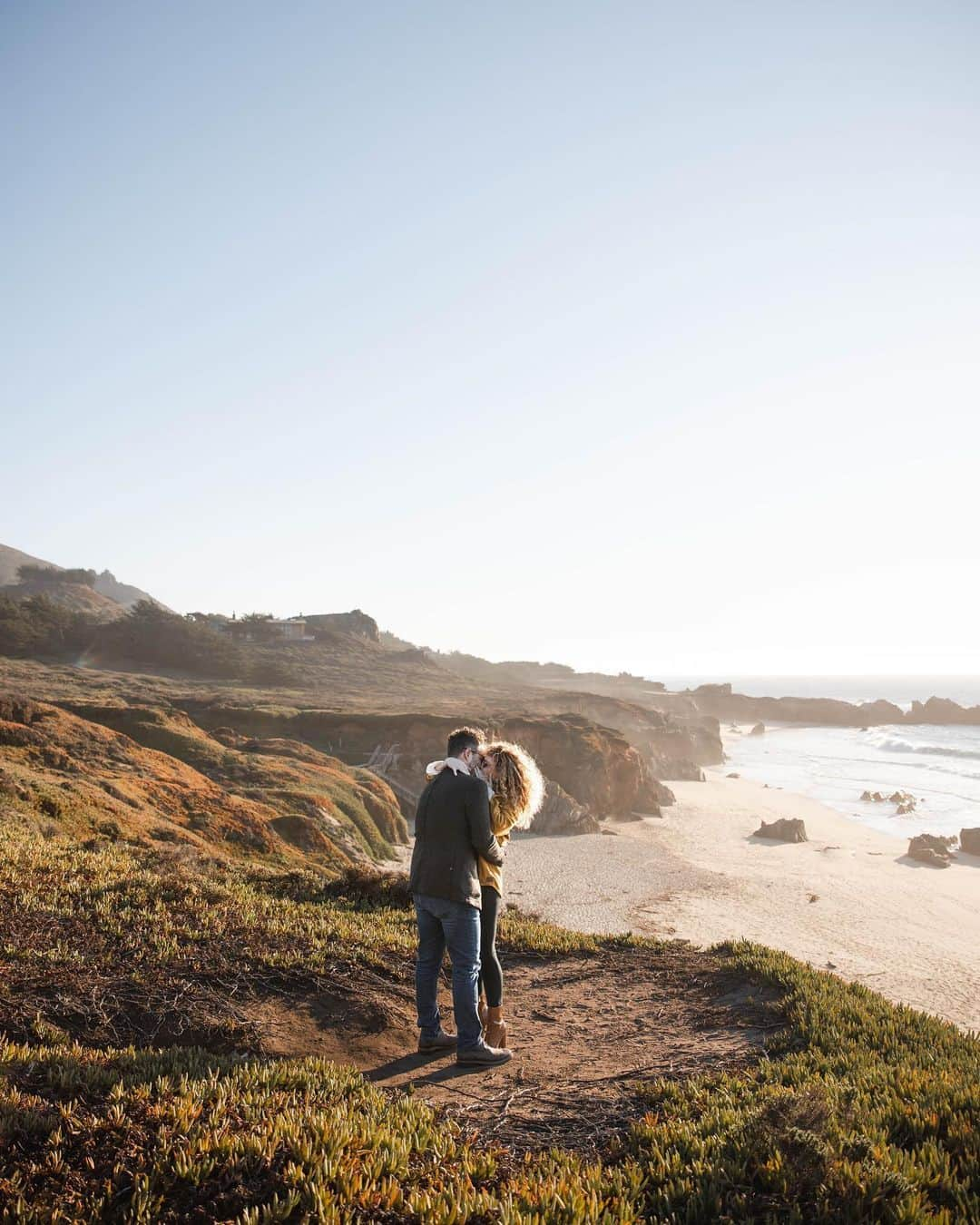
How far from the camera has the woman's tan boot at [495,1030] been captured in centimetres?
621

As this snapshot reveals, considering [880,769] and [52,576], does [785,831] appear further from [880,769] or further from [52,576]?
[52,576]

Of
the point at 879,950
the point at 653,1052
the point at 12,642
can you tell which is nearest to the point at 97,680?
the point at 12,642

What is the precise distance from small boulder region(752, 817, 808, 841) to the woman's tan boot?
116 ft

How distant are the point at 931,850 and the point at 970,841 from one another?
4.09 m

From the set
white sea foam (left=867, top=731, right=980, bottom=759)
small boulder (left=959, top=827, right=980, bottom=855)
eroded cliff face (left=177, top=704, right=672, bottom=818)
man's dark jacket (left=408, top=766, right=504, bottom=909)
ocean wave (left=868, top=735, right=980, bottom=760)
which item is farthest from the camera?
white sea foam (left=867, top=731, right=980, bottom=759)

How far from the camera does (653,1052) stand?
6621 millimetres

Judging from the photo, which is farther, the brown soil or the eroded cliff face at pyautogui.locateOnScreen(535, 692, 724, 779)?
the eroded cliff face at pyautogui.locateOnScreen(535, 692, 724, 779)

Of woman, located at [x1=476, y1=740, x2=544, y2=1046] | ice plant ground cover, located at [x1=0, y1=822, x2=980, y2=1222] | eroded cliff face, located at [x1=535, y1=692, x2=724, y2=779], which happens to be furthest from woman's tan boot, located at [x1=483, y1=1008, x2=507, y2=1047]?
eroded cliff face, located at [x1=535, y1=692, x2=724, y2=779]

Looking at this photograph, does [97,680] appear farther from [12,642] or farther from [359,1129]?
[359,1129]

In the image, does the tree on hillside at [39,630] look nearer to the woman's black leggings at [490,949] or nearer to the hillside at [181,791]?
the hillside at [181,791]

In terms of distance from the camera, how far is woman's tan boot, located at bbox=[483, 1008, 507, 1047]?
6.21 metres

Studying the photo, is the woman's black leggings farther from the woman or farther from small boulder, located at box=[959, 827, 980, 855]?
small boulder, located at box=[959, 827, 980, 855]

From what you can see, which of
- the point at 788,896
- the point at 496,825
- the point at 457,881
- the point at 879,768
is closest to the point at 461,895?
the point at 457,881

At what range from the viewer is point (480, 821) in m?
5.88
